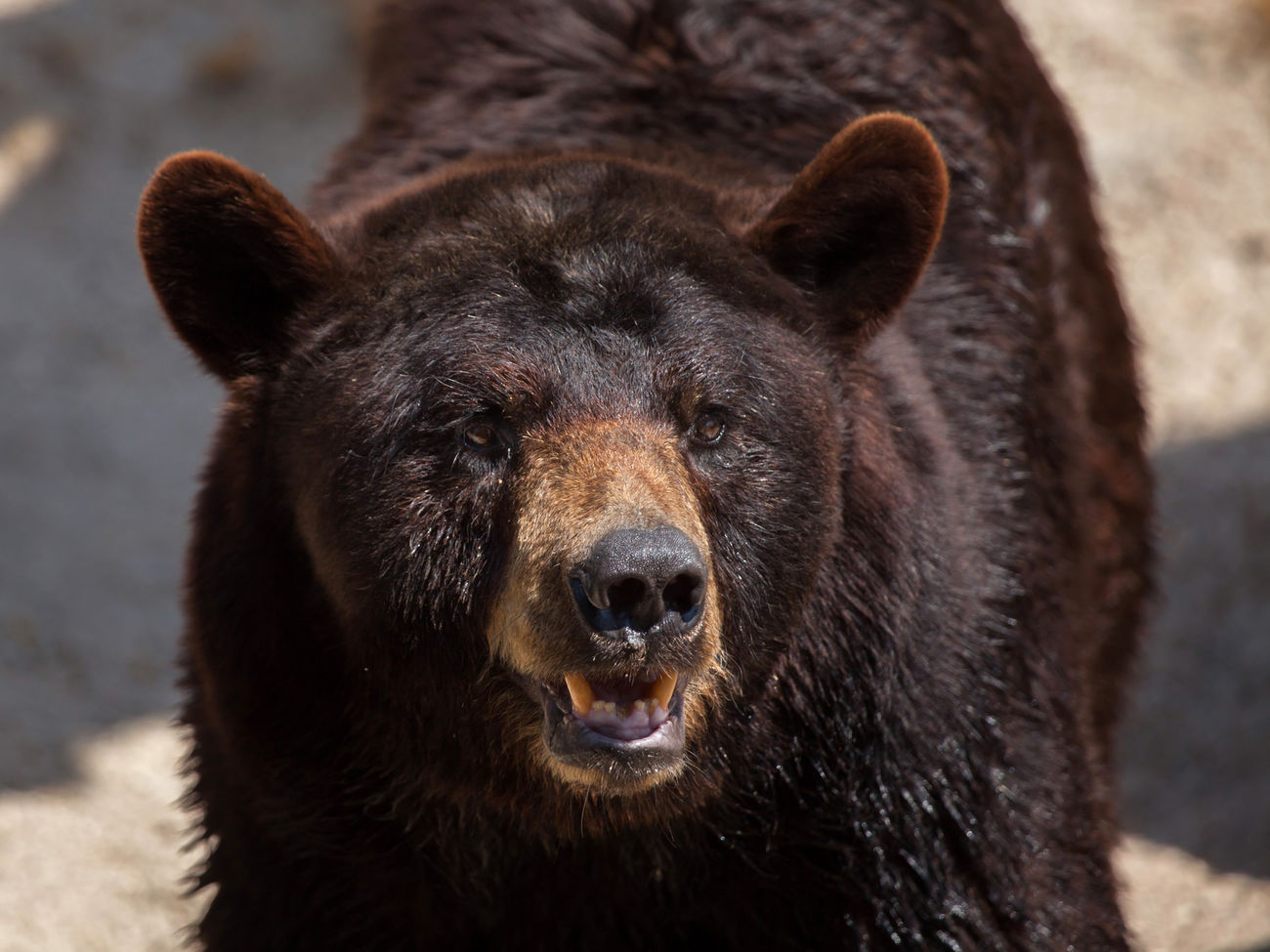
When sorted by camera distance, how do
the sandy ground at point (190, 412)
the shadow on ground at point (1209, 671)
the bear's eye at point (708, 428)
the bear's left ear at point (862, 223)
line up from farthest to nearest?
the shadow on ground at point (1209, 671)
the sandy ground at point (190, 412)
the bear's left ear at point (862, 223)
the bear's eye at point (708, 428)

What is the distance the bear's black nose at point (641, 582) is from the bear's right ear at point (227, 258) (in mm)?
1053

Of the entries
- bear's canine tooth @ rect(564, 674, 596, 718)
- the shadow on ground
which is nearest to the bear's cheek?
bear's canine tooth @ rect(564, 674, 596, 718)

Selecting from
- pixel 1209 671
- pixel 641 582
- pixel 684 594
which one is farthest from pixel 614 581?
pixel 1209 671

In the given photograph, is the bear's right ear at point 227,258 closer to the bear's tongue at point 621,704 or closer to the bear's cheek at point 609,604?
the bear's cheek at point 609,604

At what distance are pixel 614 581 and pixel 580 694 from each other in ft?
1.32

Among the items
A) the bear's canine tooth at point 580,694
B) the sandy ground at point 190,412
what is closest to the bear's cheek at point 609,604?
the bear's canine tooth at point 580,694

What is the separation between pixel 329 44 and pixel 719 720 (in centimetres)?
827

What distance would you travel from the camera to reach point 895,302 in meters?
3.77

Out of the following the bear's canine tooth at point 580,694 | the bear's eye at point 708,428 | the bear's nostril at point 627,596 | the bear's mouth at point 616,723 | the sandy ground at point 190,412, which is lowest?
the sandy ground at point 190,412

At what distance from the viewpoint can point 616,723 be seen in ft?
10.7

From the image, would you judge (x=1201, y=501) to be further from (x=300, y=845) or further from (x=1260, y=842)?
(x=300, y=845)

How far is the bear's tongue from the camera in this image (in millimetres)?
3244

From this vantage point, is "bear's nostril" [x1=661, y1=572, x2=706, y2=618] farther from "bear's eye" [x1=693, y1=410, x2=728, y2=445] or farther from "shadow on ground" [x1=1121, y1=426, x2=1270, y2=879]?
"shadow on ground" [x1=1121, y1=426, x2=1270, y2=879]

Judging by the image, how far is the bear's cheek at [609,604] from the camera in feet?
9.89
